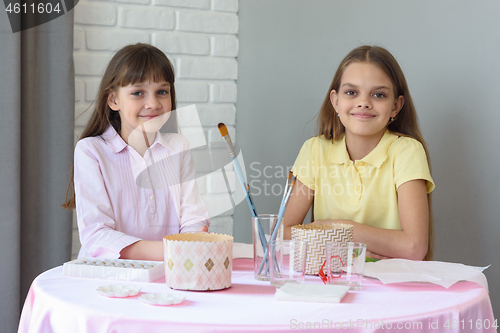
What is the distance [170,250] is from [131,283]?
4.0 inches

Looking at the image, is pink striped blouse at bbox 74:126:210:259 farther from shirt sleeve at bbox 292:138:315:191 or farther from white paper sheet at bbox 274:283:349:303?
white paper sheet at bbox 274:283:349:303

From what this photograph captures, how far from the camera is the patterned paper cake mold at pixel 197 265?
77cm

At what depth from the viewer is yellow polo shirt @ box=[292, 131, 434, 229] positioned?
52.6 inches

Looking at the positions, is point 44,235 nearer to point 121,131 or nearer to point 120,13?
point 121,131

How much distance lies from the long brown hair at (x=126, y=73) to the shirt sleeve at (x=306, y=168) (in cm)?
43

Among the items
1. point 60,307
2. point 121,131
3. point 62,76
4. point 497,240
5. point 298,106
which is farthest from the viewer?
point 298,106

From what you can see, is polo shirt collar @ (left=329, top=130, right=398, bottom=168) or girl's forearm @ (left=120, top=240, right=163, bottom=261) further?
polo shirt collar @ (left=329, top=130, right=398, bottom=168)

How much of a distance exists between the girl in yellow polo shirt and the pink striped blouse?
31 centimetres

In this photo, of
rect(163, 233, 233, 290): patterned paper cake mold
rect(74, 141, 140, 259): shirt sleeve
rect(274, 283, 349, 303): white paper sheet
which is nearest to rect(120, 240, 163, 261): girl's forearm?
rect(74, 141, 140, 259): shirt sleeve

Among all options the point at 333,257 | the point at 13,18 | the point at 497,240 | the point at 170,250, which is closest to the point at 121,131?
the point at 13,18

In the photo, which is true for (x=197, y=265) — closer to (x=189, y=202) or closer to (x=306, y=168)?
(x=189, y=202)

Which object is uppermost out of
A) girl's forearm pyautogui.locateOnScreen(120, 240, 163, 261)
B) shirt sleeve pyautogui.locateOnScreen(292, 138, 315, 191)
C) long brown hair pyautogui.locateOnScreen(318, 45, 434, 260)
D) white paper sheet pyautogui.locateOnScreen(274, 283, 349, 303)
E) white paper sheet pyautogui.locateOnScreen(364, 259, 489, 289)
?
long brown hair pyautogui.locateOnScreen(318, 45, 434, 260)

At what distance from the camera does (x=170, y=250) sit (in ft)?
2.60

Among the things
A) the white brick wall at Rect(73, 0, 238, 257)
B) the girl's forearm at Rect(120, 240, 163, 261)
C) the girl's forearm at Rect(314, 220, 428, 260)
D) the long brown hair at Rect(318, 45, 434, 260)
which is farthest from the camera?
the white brick wall at Rect(73, 0, 238, 257)
